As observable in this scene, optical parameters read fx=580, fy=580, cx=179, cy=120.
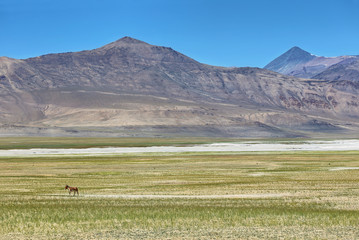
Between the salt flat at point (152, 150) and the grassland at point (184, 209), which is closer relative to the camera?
the grassland at point (184, 209)

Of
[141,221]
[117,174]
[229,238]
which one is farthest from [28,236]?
[117,174]

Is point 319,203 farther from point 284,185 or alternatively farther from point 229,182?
point 229,182

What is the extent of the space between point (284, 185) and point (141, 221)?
737 inches

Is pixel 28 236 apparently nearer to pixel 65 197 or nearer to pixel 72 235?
pixel 72 235

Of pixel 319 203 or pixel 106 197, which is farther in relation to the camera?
pixel 106 197

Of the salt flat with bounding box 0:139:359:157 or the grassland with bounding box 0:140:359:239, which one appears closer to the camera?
the grassland with bounding box 0:140:359:239

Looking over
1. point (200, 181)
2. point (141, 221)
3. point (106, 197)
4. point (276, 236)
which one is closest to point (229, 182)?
point (200, 181)

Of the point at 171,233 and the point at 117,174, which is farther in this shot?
the point at 117,174

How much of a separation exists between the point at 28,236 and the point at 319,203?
15.5m

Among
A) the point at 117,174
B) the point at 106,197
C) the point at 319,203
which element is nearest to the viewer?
the point at 319,203

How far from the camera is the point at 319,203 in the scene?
30.1m

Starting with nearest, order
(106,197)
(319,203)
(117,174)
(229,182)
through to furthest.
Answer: (319,203), (106,197), (229,182), (117,174)

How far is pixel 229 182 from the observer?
44.8 metres

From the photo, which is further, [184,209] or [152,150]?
[152,150]
